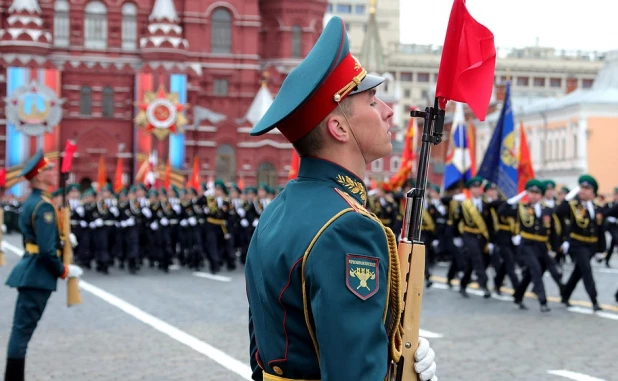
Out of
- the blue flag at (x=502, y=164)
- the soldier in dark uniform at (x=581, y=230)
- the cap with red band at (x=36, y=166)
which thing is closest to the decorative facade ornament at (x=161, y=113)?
the blue flag at (x=502, y=164)

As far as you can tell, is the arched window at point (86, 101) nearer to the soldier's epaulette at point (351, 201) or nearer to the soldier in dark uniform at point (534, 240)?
the soldier in dark uniform at point (534, 240)

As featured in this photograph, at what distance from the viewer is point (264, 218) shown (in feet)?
11.3

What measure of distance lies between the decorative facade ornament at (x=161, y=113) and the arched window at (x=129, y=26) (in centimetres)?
409

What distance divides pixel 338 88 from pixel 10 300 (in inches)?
551

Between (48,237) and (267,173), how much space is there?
50.2 m

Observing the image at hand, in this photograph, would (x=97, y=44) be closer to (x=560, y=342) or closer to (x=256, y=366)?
(x=560, y=342)

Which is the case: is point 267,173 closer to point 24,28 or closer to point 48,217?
point 24,28

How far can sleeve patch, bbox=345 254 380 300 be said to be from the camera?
288 cm

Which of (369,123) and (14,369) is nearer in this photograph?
(369,123)

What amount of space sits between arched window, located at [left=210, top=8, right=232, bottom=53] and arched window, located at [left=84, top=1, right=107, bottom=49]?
6.01 meters

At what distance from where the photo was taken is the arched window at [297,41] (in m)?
60.6

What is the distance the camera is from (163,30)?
57031 millimetres

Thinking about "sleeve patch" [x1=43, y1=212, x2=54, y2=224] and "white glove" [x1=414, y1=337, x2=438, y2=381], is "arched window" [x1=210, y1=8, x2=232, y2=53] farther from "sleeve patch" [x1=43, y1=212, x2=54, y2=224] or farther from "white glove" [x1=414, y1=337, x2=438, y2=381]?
"white glove" [x1=414, y1=337, x2=438, y2=381]

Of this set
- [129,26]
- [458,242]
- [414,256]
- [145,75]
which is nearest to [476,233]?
[458,242]
